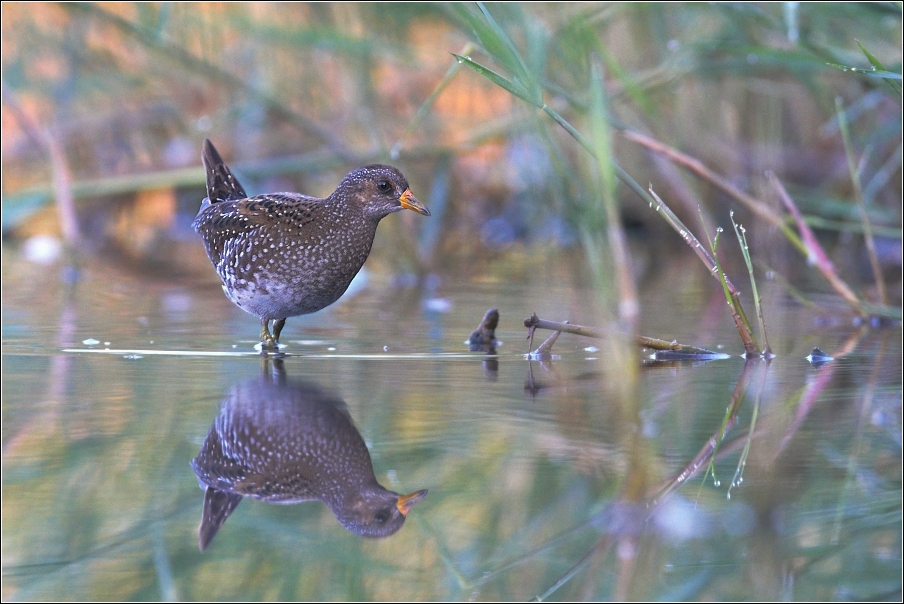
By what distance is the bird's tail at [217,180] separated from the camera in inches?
185

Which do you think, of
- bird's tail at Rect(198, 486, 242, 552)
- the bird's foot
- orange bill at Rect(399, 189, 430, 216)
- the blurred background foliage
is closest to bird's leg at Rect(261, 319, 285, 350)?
the bird's foot

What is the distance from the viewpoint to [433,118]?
7.06m

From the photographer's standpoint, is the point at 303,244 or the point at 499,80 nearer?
the point at 499,80

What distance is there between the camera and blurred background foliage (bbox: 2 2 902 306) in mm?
5137

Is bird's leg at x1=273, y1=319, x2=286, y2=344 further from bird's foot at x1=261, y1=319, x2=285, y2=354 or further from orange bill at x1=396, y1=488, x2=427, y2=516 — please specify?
orange bill at x1=396, y1=488, x2=427, y2=516

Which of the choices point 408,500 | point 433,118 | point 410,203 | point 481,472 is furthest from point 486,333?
point 433,118

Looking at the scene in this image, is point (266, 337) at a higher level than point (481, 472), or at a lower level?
higher

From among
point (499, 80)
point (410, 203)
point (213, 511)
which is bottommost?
point (213, 511)

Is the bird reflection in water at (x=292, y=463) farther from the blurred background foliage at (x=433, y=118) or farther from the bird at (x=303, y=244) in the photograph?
the blurred background foliage at (x=433, y=118)

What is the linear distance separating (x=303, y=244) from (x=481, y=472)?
5.61ft

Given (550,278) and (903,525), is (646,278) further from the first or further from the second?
(903,525)

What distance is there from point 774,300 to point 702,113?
6.41 feet

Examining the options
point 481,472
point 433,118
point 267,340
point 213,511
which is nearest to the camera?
point 213,511

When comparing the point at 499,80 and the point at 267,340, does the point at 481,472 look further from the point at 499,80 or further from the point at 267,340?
the point at 267,340
